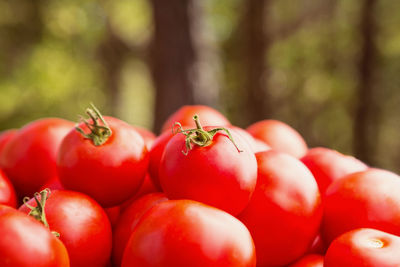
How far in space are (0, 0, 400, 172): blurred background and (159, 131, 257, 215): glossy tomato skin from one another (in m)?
7.41

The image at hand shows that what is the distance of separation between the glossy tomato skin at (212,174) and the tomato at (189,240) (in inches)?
3.2

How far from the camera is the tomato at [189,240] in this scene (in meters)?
1.12

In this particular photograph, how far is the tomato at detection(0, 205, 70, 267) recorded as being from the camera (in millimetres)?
1060

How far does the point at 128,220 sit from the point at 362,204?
0.66 meters

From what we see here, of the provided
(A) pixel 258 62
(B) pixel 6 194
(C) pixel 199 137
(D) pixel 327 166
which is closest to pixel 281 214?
(C) pixel 199 137

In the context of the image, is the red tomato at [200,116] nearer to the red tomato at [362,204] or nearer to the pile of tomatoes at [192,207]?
the pile of tomatoes at [192,207]

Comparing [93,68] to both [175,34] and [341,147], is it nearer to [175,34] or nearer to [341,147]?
[341,147]

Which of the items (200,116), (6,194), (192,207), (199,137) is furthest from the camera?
(200,116)

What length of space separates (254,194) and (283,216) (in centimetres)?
10

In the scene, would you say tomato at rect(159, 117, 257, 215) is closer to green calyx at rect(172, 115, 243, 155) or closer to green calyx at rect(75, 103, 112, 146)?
green calyx at rect(172, 115, 243, 155)

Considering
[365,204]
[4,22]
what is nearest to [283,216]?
[365,204]

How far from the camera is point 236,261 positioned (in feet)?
3.76

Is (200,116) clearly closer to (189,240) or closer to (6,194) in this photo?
(6,194)

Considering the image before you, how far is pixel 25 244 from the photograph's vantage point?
1073 millimetres
